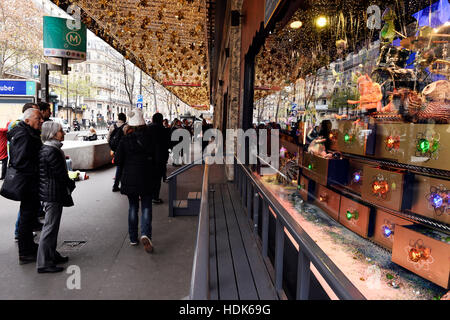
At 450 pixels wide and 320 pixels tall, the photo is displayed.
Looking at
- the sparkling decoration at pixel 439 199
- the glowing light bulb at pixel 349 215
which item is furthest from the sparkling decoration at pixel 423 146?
the glowing light bulb at pixel 349 215

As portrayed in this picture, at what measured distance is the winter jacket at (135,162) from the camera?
4227 mm

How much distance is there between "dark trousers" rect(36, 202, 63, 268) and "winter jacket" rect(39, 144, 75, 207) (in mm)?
98

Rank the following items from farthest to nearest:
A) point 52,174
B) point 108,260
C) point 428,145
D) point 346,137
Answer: point 108,260 < point 52,174 < point 346,137 < point 428,145

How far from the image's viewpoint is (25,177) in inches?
150

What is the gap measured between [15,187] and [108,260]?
4.63ft

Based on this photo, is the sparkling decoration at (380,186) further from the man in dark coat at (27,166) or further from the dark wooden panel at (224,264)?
the man in dark coat at (27,166)

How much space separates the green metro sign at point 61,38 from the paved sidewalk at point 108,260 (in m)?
3.07

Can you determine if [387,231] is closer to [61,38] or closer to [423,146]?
[423,146]

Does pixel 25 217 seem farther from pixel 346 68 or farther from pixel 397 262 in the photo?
pixel 346 68

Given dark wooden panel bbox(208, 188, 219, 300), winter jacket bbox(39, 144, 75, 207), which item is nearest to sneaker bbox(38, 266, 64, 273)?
winter jacket bbox(39, 144, 75, 207)

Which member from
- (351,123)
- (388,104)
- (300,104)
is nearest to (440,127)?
(388,104)

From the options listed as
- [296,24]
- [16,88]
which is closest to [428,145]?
[296,24]

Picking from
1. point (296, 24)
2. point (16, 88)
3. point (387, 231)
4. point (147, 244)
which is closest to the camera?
point (387, 231)

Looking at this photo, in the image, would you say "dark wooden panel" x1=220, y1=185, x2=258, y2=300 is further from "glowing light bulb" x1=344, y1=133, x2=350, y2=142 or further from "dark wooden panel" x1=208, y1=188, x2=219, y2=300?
"glowing light bulb" x1=344, y1=133, x2=350, y2=142
